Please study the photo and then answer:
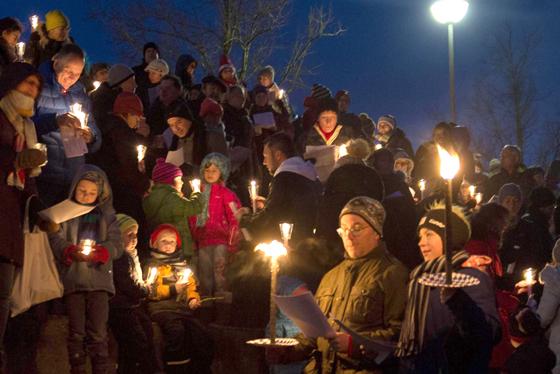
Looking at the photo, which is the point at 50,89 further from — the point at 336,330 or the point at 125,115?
the point at 336,330

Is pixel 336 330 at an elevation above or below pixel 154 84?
below

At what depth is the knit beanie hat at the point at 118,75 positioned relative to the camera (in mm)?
11102

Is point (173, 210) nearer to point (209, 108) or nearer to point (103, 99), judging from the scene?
point (103, 99)

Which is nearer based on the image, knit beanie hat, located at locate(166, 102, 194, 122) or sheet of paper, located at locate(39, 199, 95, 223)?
sheet of paper, located at locate(39, 199, 95, 223)

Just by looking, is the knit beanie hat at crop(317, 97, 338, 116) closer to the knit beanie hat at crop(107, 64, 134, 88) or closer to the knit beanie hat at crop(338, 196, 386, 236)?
the knit beanie hat at crop(107, 64, 134, 88)

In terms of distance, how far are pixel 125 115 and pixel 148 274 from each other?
6.69 ft

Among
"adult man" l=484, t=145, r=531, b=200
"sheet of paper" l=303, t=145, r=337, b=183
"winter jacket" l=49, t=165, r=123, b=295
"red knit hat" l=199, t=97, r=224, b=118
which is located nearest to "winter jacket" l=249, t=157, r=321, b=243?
"winter jacket" l=49, t=165, r=123, b=295

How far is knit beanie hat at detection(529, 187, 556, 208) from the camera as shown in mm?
11117

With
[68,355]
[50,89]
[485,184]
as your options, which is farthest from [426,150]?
[68,355]

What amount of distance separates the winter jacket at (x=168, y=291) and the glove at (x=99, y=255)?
1172mm

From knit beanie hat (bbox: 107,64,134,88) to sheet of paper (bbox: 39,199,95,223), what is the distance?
4.02m

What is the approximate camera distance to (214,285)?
31.4 ft

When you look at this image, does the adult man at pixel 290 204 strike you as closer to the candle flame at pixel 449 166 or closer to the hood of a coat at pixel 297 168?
the hood of a coat at pixel 297 168

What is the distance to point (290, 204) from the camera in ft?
25.2
